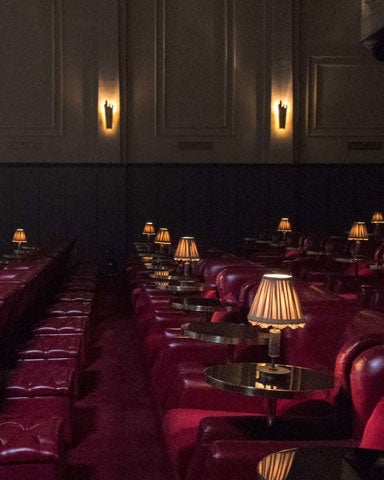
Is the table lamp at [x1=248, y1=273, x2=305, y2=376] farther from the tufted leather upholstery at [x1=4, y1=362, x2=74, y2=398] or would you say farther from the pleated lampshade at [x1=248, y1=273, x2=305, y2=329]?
the tufted leather upholstery at [x1=4, y1=362, x2=74, y2=398]

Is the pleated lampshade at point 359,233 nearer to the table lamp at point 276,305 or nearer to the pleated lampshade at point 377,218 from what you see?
the pleated lampshade at point 377,218

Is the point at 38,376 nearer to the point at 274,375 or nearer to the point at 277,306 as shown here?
the point at 274,375

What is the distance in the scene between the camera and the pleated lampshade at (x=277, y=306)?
335 centimetres

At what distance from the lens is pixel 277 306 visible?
3.36 m

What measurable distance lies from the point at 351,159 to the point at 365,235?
6.33 metres

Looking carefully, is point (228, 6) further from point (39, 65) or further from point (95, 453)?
point (95, 453)

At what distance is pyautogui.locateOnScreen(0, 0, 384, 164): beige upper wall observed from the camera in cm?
1561

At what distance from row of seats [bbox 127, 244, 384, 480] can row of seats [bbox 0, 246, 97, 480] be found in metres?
0.59

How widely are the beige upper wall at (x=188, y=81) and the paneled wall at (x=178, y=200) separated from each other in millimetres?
297

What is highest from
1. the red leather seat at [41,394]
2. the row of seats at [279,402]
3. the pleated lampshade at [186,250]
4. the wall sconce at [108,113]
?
the wall sconce at [108,113]

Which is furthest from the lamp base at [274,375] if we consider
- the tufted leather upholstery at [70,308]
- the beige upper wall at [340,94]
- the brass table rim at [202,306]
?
the beige upper wall at [340,94]

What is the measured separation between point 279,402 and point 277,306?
826 mm

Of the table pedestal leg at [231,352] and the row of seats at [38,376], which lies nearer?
the row of seats at [38,376]

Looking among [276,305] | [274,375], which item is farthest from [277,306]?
[274,375]
